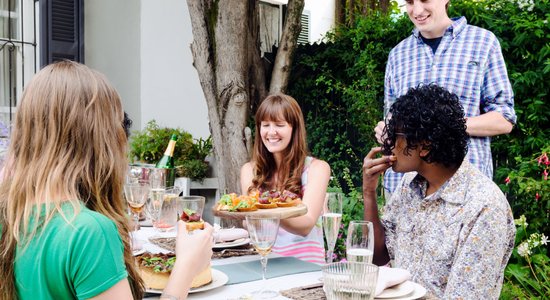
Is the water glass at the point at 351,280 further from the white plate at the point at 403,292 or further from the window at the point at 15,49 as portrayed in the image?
the window at the point at 15,49

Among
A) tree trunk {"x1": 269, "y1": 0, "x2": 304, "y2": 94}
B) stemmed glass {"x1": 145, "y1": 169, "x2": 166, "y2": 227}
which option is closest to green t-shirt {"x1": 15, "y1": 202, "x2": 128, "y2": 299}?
stemmed glass {"x1": 145, "y1": 169, "x2": 166, "y2": 227}

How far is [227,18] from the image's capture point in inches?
187

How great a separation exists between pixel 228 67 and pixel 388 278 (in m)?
3.51

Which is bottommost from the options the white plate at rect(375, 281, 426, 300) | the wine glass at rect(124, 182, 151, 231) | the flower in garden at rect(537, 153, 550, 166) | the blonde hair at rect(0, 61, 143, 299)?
the white plate at rect(375, 281, 426, 300)

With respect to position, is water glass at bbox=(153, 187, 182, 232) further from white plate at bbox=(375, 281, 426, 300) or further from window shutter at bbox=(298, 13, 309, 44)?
window shutter at bbox=(298, 13, 309, 44)

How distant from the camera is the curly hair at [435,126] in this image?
5.95ft

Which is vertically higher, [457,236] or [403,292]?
[457,236]

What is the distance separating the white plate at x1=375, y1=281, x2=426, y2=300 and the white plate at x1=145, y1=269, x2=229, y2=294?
498 millimetres

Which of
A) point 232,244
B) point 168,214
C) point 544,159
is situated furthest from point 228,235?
point 544,159

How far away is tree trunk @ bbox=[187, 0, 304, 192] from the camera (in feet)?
15.6

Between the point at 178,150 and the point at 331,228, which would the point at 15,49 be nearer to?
the point at 178,150

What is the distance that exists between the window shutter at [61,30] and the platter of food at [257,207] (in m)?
4.79

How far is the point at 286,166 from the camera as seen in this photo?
10.2 feet

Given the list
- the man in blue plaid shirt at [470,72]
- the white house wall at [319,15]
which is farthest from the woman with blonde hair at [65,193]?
the white house wall at [319,15]
